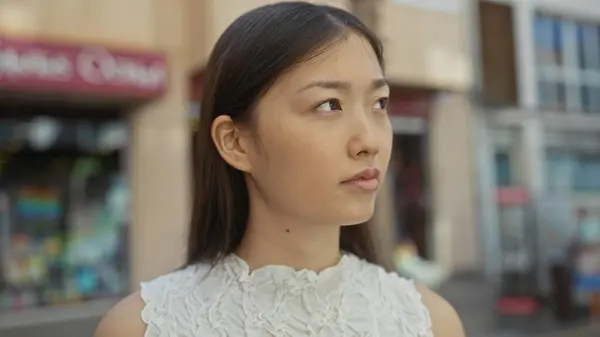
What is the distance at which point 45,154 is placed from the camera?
624 cm

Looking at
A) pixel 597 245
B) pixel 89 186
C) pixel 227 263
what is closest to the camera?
pixel 227 263

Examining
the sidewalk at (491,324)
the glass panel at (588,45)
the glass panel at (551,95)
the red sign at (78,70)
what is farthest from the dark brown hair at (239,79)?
the glass panel at (588,45)

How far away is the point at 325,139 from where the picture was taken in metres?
1.07

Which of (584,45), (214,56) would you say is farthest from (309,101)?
(584,45)

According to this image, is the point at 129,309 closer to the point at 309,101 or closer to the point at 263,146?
the point at 263,146

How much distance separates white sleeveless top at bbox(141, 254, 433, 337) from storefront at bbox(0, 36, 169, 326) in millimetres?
4739

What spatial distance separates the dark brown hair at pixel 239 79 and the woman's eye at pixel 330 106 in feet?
0.26

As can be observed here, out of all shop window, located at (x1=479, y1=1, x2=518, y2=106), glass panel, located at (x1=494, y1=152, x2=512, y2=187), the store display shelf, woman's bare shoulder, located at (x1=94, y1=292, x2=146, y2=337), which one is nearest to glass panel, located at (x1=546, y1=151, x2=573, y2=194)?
glass panel, located at (x1=494, y1=152, x2=512, y2=187)

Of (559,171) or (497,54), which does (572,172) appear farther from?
(497,54)

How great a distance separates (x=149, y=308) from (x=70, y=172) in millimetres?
5670

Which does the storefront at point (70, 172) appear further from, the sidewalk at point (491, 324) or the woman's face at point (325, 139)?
the woman's face at point (325, 139)

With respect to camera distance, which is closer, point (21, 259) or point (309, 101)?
point (309, 101)

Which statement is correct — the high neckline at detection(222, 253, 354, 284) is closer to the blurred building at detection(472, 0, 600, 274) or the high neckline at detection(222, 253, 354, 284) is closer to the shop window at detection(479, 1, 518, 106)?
the blurred building at detection(472, 0, 600, 274)

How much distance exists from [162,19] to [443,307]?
5582 millimetres
